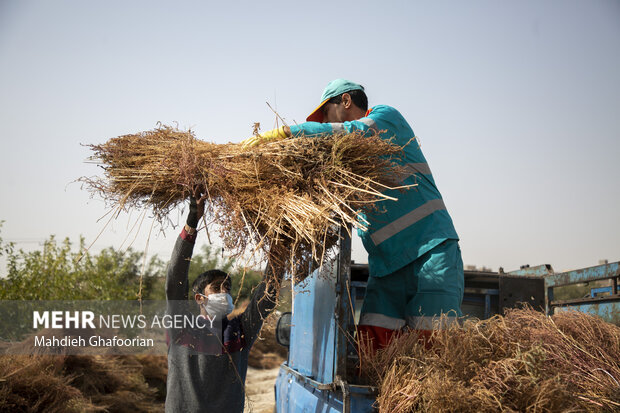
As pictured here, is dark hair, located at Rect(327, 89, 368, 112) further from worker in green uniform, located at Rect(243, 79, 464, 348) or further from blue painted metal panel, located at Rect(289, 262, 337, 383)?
blue painted metal panel, located at Rect(289, 262, 337, 383)

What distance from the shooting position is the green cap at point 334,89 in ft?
10.5

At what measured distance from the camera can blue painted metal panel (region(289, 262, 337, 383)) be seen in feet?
8.89

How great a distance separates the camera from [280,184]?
2441mm

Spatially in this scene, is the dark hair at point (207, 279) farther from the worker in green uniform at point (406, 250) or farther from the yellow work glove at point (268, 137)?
the yellow work glove at point (268, 137)

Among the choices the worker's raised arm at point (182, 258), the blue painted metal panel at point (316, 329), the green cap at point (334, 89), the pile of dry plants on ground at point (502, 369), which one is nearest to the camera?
the pile of dry plants on ground at point (502, 369)

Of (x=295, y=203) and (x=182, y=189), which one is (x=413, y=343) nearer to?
(x=295, y=203)

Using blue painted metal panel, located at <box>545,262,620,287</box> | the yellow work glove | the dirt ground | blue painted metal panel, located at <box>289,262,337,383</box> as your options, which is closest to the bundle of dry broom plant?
the yellow work glove

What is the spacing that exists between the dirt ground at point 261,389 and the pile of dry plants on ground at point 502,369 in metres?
4.89

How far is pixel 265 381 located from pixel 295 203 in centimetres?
901

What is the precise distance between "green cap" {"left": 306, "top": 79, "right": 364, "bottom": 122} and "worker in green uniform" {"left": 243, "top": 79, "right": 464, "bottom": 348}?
1.03ft

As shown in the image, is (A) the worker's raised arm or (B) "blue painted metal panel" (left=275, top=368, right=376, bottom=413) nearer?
(B) "blue painted metal panel" (left=275, top=368, right=376, bottom=413)

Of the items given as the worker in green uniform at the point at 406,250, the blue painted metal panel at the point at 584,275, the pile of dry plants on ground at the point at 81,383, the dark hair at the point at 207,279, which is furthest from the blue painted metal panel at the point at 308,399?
the pile of dry plants on ground at the point at 81,383

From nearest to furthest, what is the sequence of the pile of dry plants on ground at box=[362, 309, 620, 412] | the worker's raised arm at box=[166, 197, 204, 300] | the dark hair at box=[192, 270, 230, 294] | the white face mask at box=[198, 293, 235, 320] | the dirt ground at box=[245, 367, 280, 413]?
the pile of dry plants on ground at box=[362, 309, 620, 412] → the worker's raised arm at box=[166, 197, 204, 300] → the white face mask at box=[198, 293, 235, 320] → the dark hair at box=[192, 270, 230, 294] → the dirt ground at box=[245, 367, 280, 413]

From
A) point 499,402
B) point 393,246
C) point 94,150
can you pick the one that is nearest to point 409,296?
point 393,246
